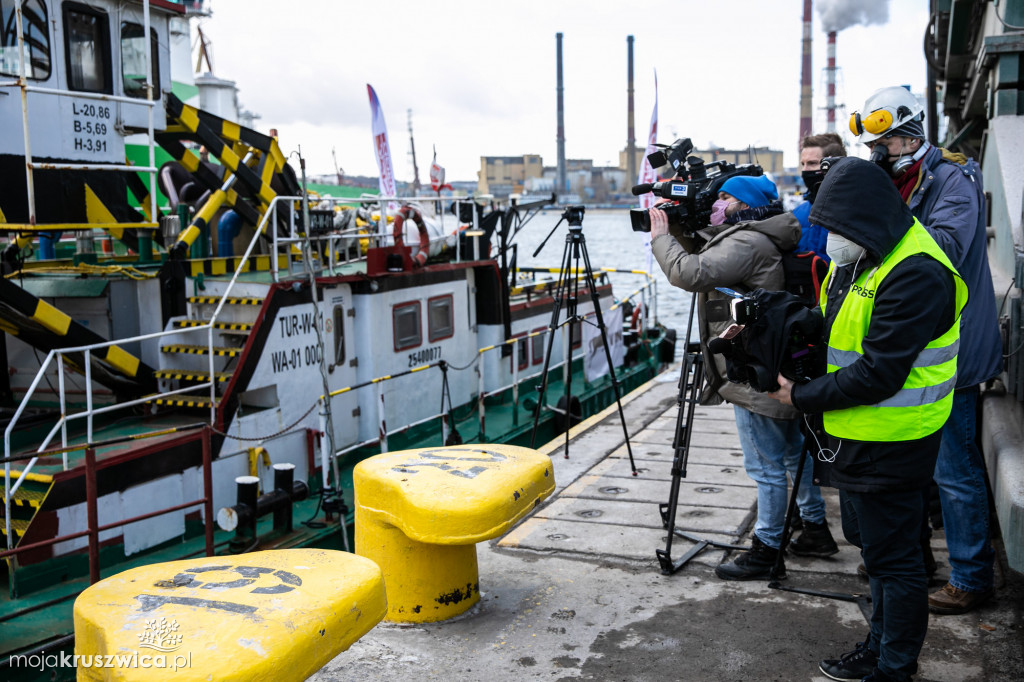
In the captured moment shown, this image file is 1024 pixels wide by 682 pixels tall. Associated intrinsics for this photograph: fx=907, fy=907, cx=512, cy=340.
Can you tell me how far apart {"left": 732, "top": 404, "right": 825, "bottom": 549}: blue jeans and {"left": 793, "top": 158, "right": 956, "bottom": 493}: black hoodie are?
4.24 feet

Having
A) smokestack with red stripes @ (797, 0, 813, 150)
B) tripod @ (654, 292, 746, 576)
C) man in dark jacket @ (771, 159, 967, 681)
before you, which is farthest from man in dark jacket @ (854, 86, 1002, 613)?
smokestack with red stripes @ (797, 0, 813, 150)

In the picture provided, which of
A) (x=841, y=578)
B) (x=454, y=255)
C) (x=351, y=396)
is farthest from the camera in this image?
(x=454, y=255)

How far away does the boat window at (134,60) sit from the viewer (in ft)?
29.1

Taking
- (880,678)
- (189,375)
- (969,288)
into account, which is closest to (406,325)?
(189,375)

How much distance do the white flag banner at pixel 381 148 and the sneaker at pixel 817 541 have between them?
12.5 metres

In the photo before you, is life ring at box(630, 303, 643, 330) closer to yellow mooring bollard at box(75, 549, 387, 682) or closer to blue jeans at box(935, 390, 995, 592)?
blue jeans at box(935, 390, 995, 592)

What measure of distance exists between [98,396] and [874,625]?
7899 millimetres

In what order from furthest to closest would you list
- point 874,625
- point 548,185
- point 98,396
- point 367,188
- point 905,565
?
point 548,185 → point 367,188 → point 98,396 → point 874,625 → point 905,565

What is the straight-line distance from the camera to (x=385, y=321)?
10109 millimetres

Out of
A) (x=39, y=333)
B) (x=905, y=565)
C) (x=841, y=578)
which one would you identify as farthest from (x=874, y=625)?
(x=39, y=333)

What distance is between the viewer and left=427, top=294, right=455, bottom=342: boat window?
10.9 m

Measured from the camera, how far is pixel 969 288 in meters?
3.81

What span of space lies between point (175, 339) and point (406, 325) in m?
2.59

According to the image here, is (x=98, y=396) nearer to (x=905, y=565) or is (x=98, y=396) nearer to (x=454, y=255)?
(x=454, y=255)
